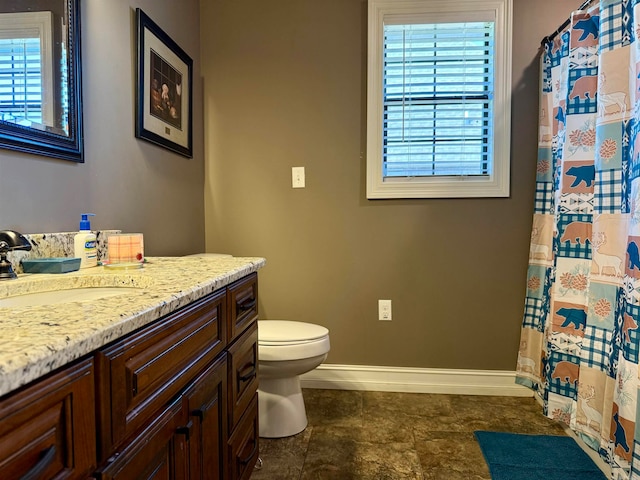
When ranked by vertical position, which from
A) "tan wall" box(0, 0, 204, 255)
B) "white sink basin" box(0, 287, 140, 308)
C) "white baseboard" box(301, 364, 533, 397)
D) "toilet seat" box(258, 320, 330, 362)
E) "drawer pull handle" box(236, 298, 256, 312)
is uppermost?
"tan wall" box(0, 0, 204, 255)

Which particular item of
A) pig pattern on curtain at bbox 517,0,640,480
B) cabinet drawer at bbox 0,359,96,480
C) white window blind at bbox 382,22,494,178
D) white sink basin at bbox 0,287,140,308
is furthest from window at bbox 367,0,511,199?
cabinet drawer at bbox 0,359,96,480

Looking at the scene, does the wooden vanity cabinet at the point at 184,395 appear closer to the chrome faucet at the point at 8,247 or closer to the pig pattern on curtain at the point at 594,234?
the chrome faucet at the point at 8,247

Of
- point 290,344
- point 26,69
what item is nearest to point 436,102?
point 290,344

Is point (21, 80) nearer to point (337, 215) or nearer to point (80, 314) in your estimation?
point (80, 314)

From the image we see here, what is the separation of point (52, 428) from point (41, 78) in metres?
1.09

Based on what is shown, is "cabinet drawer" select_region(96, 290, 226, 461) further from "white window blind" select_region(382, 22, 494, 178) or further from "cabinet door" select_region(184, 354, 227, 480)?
"white window blind" select_region(382, 22, 494, 178)

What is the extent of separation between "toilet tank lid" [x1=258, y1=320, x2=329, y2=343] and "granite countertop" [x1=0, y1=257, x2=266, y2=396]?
2.20 feet

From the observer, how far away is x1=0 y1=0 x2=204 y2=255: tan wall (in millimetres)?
1150

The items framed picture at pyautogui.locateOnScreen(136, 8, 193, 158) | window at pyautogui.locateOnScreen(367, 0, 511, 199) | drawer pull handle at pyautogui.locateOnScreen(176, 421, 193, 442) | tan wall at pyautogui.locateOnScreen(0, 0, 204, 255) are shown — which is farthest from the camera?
window at pyautogui.locateOnScreen(367, 0, 511, 199)

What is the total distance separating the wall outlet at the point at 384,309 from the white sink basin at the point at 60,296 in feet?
5.21

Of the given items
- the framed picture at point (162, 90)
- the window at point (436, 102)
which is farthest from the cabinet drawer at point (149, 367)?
the window at point (436, 102)

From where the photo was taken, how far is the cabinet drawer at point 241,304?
3.77 feet

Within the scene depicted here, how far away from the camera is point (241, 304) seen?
1245 mm

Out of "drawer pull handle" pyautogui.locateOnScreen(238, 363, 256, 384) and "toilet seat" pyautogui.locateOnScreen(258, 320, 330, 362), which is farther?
"toilet seat" pyautogui.locateOnScreen(258, 320, 330, 362)
